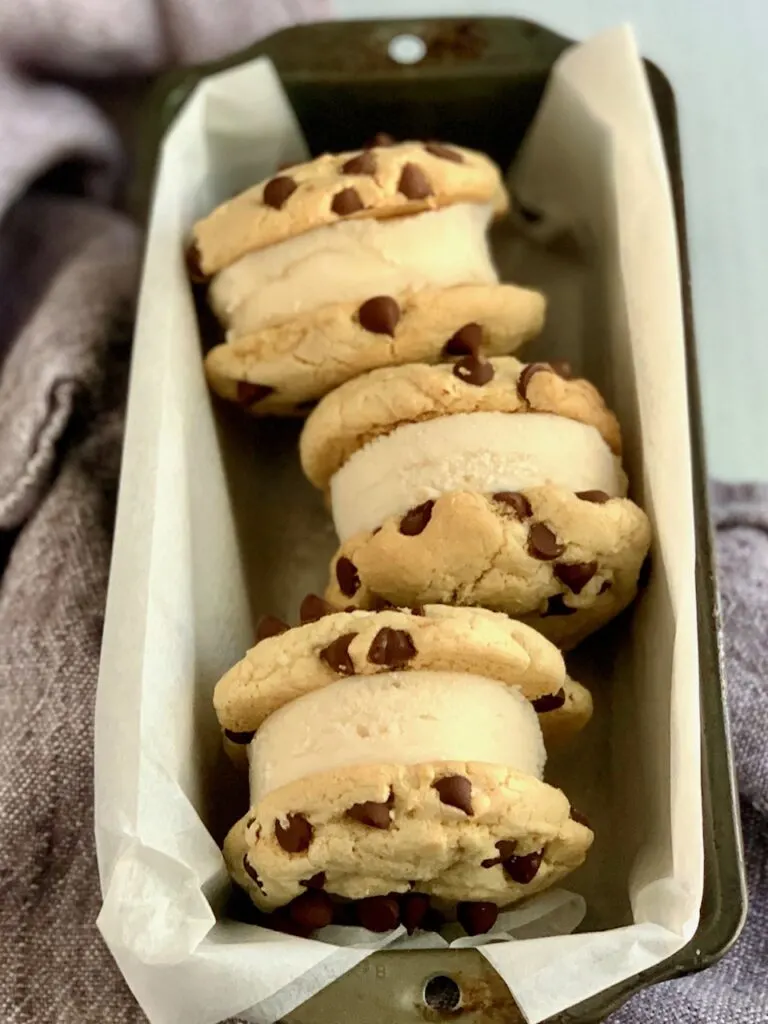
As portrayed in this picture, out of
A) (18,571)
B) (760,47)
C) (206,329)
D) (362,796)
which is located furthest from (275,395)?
(760,47)

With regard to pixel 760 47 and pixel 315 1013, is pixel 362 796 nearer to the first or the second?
pixel 315 1013

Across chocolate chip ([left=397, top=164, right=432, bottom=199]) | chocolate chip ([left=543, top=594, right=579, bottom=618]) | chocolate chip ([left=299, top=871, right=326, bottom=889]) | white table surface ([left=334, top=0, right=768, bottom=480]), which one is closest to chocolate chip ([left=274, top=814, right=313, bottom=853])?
chocolate chip ([left=299, top=871, right=326, bottom=889])

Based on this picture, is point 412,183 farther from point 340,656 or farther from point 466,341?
point 340,656

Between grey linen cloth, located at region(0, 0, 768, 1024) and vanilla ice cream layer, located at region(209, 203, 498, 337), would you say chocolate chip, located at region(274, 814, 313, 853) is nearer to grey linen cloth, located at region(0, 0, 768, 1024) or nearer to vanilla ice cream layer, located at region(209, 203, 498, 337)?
grey linen cloth, located at region(0, 0, 768, 1024)

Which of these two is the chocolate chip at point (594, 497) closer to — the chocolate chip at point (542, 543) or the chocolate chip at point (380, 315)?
the chocolate chip at point (542, 543)

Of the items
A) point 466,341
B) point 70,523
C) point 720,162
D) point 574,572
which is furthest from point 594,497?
point 720,162
